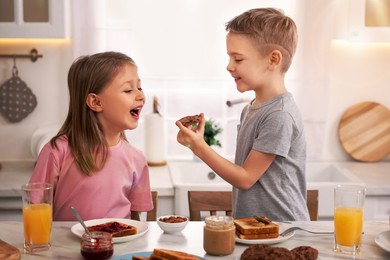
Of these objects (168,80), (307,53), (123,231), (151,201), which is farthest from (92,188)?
(307,53)

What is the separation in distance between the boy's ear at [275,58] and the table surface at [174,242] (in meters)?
0.53

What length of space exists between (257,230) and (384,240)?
0.33 meters

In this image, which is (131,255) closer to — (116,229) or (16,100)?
(116,229)

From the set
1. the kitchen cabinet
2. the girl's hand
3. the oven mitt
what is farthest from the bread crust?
the oven mitt

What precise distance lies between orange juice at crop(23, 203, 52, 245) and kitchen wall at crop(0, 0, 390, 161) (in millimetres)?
1837

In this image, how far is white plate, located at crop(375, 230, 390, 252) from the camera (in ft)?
5.39

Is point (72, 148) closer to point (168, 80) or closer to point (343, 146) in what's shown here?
point (168, 80)

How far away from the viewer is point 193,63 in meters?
3.46

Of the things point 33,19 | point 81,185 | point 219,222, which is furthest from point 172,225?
point 33,19

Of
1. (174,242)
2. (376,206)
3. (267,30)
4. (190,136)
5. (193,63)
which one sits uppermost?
(267,30)

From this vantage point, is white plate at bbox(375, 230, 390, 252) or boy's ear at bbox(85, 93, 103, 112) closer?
white plate at bbox(375, 230, 390, 252)

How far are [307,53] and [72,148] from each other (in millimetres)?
1767

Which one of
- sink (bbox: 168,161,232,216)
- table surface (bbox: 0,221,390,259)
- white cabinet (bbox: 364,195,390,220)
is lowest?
white cabinet (bbox: 364,195,390,220)

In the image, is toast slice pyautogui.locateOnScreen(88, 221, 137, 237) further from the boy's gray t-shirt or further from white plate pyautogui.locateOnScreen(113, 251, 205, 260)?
the boy's gray t-shirt
